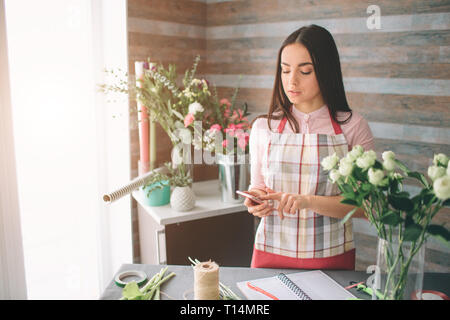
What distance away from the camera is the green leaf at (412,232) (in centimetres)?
85

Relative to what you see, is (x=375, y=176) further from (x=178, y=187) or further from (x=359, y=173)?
(x=178, y=187)

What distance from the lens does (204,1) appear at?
243 centimetres

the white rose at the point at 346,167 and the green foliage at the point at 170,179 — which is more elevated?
the white rose at the point at 346,167

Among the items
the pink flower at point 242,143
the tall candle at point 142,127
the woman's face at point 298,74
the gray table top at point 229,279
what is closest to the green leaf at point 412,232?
the gray table top at point 229,279

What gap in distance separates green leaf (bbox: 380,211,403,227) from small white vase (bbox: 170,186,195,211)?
116 cm

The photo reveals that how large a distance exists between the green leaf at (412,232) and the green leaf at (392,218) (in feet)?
0.08

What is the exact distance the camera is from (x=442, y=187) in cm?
78

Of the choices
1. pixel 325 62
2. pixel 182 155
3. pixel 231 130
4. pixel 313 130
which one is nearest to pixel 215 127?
pixel 231 130

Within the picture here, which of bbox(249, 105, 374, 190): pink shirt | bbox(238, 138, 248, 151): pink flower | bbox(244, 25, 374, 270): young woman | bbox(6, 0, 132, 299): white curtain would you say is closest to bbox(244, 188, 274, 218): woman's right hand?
bbox(244, 25, 374, 270): young woman

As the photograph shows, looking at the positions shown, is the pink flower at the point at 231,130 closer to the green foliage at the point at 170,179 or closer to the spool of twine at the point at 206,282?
the green foliage at the point at 170,179

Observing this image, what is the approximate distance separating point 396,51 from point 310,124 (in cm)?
68

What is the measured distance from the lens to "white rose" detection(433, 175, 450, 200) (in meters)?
0.78

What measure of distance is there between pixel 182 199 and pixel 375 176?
3.87ft
